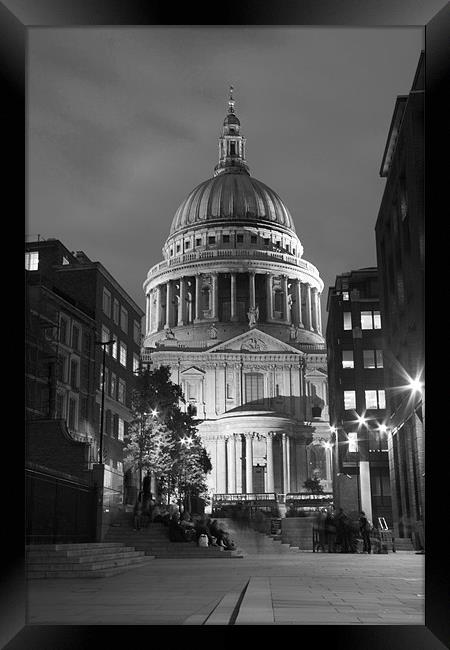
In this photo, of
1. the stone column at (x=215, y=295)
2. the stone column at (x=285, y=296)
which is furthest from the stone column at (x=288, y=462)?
the stone column at (x=215, y=295)

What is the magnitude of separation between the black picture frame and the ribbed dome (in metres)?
128

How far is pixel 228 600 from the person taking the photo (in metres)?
11.9

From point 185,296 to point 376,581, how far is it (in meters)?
112

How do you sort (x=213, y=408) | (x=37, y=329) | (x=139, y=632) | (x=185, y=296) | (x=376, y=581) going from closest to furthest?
(x=139, y=632)
(x=376, y=581)
(x=37, y=329)
(x=213, y=408)
(x=185, y=296)

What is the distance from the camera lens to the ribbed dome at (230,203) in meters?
138

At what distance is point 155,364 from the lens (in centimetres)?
11000

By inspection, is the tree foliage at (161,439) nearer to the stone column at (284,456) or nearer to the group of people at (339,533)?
the group of people at (339,533)

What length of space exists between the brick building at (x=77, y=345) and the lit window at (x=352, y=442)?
20.7 m

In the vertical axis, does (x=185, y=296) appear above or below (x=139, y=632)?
above

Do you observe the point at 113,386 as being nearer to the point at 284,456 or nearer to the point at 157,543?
the point at 157,543

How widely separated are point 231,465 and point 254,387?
1388 centimetres

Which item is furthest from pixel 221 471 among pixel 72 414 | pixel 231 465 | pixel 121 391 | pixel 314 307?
pixel 72 414
